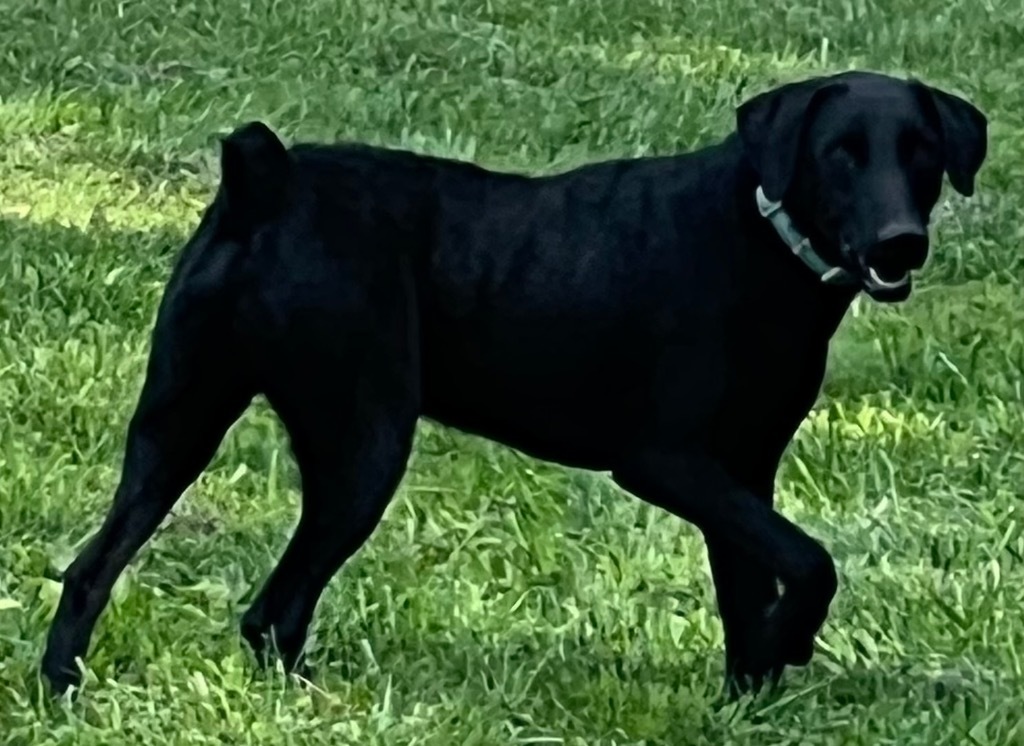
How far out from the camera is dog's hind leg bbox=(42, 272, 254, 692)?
4195mm

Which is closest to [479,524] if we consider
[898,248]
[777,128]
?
[777,128]

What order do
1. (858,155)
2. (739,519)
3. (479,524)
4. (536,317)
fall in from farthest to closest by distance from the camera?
1. (479,524)
2. (536,317)
3. (739,519)
4. (858,155)

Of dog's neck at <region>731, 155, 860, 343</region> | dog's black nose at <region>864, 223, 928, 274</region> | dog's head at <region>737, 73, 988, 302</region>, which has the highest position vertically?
dog's head at <region>737, 73, 988, 302</region>

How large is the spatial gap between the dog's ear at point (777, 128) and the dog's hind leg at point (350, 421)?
2.27 feet

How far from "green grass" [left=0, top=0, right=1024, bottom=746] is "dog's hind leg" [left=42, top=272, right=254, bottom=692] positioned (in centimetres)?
17

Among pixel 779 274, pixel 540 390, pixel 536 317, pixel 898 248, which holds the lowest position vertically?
pixel 540 390

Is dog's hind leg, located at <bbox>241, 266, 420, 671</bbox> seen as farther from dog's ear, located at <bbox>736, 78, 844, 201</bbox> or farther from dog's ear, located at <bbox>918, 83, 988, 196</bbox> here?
dog's ear, located at <bbox>918, 83, 988, 196</bbox>

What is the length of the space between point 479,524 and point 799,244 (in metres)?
1.63

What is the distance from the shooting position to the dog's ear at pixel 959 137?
13.6 feet

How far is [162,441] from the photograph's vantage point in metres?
4.24

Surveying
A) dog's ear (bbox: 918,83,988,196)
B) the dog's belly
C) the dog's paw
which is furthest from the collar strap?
the dog's paw

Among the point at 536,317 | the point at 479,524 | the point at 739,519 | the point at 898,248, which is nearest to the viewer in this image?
the point at 898,248

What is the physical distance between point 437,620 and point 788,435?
3.25 feet

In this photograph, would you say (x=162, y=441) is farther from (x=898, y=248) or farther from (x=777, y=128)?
(x=898, y=248)
